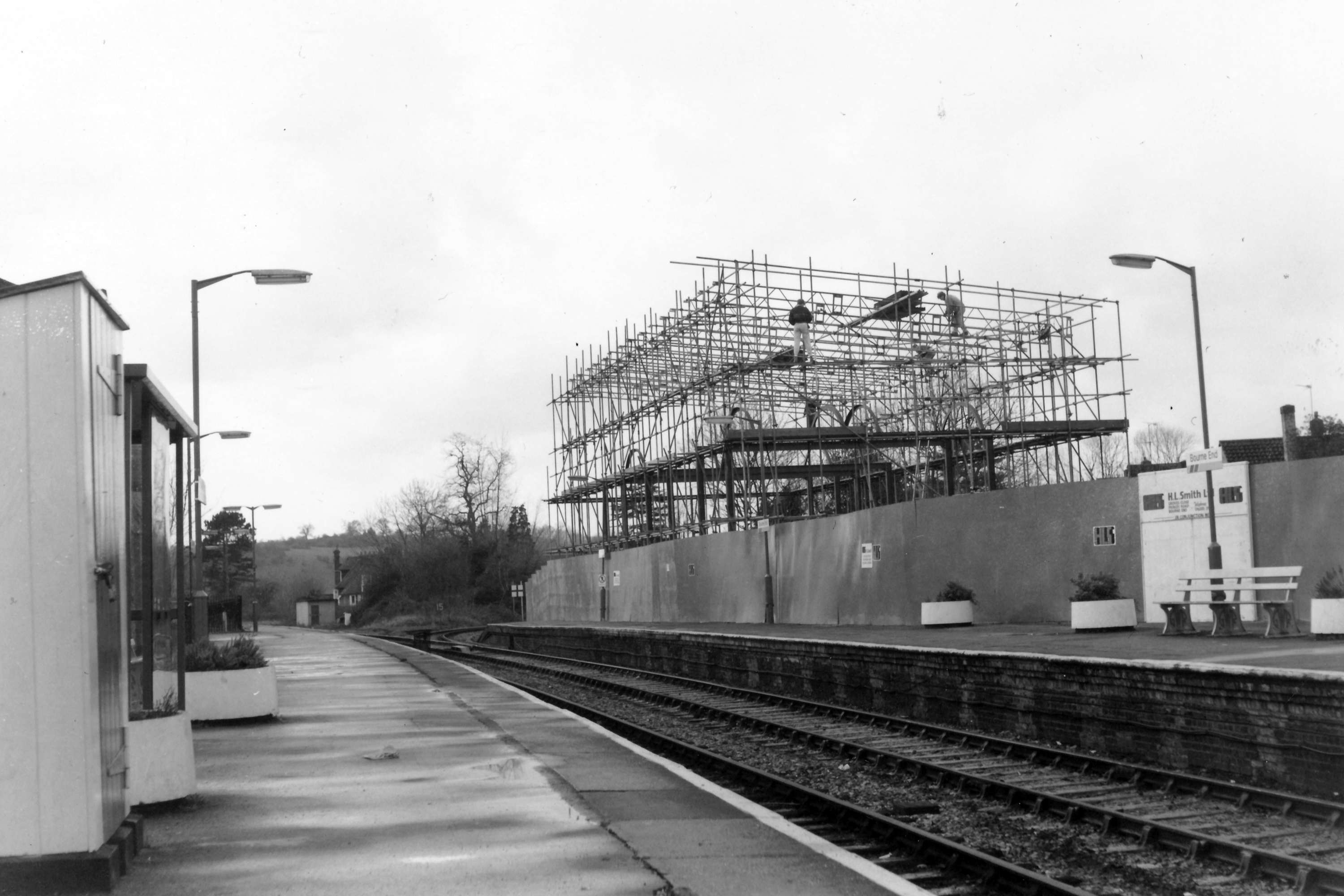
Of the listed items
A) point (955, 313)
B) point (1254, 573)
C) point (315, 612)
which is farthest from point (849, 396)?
point (315, 612)

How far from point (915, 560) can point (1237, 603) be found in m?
10.1

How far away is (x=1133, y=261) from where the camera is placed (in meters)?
19.8

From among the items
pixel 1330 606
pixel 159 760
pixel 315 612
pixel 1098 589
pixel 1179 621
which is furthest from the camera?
pixel 315 612

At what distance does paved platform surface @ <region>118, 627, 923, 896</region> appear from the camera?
661cm

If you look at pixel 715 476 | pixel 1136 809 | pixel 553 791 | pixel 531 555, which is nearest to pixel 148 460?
pixel 553 791

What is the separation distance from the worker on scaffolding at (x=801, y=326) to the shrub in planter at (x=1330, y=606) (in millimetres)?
19569

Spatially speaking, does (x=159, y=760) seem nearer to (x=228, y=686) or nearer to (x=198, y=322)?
(x=228, y=686)

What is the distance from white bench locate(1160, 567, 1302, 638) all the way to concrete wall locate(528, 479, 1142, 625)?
278 cm

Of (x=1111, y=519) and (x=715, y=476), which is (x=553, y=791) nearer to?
(x=1111, y=519)

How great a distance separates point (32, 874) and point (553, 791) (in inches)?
165

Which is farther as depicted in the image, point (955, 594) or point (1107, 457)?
point (1107, 457)

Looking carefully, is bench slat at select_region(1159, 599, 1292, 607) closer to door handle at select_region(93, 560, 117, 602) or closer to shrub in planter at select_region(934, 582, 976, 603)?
shrub in planter at select_region(934, 582, 976, 603)

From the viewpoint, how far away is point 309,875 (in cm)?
671

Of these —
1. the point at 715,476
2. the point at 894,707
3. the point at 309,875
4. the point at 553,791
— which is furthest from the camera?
the point at 715,476
